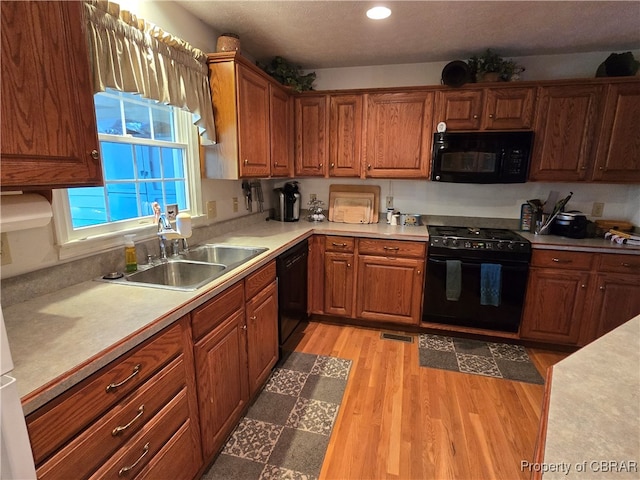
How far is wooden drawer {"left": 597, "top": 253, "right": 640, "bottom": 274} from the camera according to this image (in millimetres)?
2373

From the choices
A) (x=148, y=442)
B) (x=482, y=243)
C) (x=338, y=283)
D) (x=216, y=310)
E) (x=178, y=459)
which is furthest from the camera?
(x=338, y=283)

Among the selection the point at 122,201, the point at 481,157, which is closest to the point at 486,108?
the point at 481,157

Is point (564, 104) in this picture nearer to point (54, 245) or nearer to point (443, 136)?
point (443, 136)

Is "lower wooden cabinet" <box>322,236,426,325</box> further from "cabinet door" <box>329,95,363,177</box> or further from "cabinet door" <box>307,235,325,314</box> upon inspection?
"cabinet door" <box>329,95,363,177</box>

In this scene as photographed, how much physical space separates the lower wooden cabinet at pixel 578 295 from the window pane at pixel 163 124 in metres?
2.81

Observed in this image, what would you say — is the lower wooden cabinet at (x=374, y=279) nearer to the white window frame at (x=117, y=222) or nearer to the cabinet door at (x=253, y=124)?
the cabinet door at (x=253, y=124)

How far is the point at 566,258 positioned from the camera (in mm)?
2488

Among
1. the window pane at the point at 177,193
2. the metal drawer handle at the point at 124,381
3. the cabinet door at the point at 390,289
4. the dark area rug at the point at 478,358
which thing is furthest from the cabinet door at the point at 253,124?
the dark area rug at the point at 478,358

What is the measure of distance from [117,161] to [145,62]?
534mm

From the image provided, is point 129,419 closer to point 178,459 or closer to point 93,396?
point 93,396

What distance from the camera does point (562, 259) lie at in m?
2.50

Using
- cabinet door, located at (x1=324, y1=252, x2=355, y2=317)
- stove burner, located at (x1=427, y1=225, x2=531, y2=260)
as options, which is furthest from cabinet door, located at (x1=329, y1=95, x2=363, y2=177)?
stove burner, located at (x1=427, y1=225, x2=531, y2=260)

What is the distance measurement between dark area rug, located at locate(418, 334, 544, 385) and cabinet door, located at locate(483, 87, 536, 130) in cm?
182

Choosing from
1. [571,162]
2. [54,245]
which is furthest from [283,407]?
[571,162]
